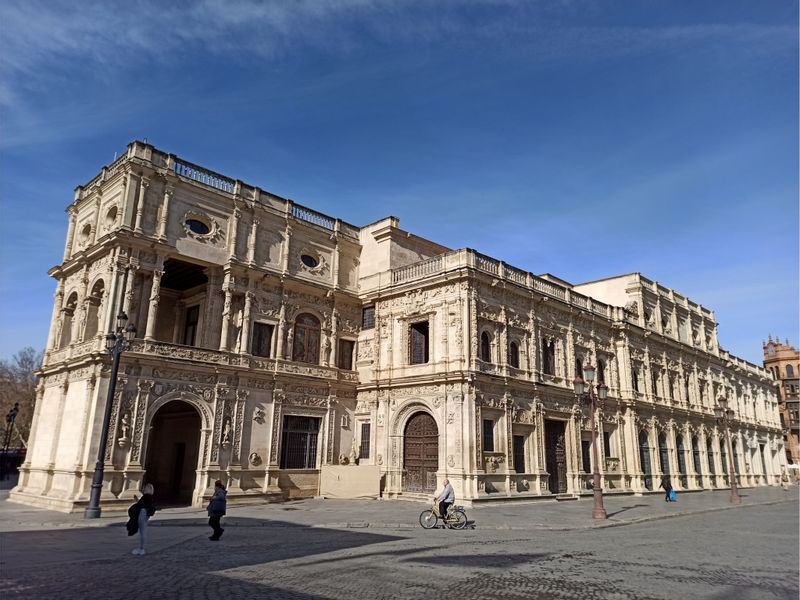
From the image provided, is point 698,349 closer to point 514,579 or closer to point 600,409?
point 600,409

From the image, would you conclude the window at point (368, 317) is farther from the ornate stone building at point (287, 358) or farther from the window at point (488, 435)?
the window at point (488, 435)

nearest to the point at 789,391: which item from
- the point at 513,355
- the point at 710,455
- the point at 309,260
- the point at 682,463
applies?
the point at 710,455

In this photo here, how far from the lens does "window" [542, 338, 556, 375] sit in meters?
29.6

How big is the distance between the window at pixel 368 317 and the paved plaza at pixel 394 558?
458 inches

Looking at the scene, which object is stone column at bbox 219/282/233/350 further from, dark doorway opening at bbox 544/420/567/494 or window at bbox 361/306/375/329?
dark doorway opening at bbox 544/420/567/494

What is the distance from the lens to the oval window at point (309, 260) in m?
28.6

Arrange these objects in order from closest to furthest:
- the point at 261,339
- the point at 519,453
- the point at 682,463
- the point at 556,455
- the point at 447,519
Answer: the point at 447,519 < the point at 261,339 < the point at 519,453 < the point at 556,455 < the point at 682,463

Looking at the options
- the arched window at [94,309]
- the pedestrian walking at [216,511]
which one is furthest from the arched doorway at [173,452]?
the pedestrian walking at [216,511]

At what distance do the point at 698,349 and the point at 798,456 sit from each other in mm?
40556

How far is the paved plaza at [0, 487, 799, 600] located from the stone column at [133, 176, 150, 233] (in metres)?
10.8

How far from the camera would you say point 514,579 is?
9125mm

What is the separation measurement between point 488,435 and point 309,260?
1245 cm

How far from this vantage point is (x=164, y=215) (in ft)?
76.4

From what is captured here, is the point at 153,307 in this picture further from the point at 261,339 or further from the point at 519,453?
the point at 519,453
